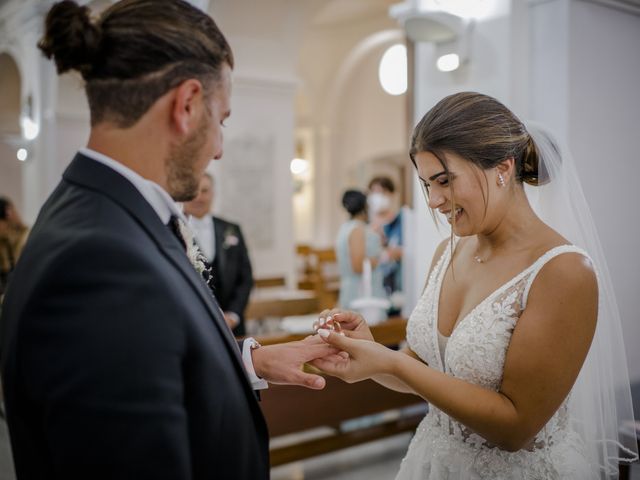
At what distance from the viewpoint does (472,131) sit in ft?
6.03

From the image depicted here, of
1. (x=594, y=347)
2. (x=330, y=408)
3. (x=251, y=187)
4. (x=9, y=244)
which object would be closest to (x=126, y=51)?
(x=594, y=347)

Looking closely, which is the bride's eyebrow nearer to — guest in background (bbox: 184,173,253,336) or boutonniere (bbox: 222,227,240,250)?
guest in background (bbox: 184,173,253,336)

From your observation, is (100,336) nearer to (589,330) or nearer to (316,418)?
(589,330)

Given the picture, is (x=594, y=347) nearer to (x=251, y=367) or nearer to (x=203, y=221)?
(x=251, y=367)

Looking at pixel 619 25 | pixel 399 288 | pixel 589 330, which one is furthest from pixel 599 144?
pixel 399 288

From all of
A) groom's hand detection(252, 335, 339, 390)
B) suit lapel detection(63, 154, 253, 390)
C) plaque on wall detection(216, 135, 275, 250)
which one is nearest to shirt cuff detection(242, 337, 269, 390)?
groom's hand detection(252, 335, 339, 390)

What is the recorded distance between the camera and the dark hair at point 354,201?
566 cm

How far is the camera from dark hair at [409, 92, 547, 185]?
1.84m

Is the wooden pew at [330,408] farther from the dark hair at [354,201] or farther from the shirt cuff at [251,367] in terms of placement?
the shirt cuff at [251,367]

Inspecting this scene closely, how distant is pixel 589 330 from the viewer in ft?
5.58

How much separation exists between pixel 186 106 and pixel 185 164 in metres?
0.11

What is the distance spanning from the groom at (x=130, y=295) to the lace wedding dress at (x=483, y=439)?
0.82 meters

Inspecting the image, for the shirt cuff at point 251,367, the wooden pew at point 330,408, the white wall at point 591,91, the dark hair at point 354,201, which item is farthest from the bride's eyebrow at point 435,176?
the dark hair at point 354,201

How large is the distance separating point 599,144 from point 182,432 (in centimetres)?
294
